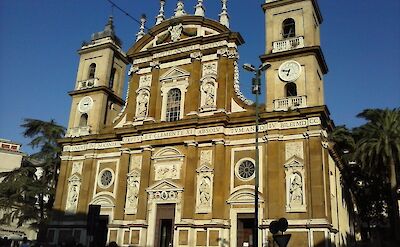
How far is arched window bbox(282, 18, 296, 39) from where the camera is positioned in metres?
27.7

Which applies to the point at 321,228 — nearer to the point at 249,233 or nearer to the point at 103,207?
the point at 249,233

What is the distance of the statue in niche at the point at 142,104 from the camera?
30575mm

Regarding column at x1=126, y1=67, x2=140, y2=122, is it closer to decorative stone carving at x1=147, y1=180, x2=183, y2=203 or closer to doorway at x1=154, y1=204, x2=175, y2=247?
decorative stone carving at x1=147, y1=180, x2=183, y2=203

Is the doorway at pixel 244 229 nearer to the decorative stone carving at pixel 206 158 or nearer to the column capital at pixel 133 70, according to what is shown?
the decorative stone carving at pixel 206 158

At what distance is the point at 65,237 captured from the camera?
30.7 meters

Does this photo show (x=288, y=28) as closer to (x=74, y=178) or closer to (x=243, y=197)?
(x=243, y=197)

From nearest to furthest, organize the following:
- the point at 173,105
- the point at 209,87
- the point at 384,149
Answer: the point at 384,149, the point at 209,87, the point at 173,105

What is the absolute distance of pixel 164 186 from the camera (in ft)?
90.6

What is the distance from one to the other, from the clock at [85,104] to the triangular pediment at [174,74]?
7.16 m

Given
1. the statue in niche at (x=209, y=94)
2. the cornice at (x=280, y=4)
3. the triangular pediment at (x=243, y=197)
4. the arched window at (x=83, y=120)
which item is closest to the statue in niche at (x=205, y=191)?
the triangular pediment at (x=243, y=197)

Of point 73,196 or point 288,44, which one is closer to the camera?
point 288,44

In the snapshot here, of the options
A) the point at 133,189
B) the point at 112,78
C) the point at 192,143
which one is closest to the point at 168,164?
the point at 192,143

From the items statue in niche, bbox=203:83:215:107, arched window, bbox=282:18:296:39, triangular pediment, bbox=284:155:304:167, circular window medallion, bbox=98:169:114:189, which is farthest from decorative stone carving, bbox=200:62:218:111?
circular window medallion, bbox=98:169:114:189

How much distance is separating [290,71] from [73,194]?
1839cm
